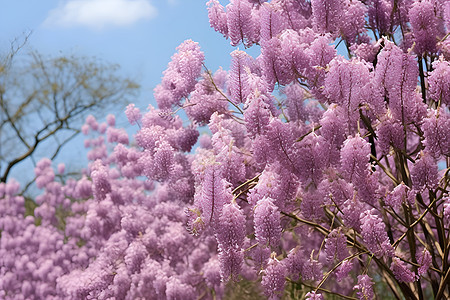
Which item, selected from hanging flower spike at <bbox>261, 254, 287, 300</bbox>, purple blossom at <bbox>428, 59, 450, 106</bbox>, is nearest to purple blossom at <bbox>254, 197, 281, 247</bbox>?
hanging flower spike at <bbox>261, 254, 287, 300</bbox>

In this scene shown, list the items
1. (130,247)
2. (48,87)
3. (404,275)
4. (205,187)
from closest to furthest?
(205,187) → (404,275) → (130,247) → (48,87)

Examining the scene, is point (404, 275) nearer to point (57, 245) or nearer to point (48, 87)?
point (57, 245)

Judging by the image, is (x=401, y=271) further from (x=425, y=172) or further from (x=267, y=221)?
(x=267, y=221)

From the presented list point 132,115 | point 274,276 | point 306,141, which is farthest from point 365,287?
point 132,115

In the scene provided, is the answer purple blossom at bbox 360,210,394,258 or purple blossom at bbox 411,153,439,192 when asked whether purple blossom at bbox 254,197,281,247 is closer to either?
purple blossom at bbox 360,210,394,258

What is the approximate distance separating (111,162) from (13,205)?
1943 mm

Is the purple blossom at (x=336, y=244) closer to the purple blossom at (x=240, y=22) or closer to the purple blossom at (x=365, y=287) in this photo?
the purple blossom at (x=365, y=287)

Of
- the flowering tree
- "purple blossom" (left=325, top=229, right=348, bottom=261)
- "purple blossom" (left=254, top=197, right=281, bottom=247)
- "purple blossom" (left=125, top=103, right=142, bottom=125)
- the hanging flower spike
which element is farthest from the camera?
"purple blossom" (left=125, top=103, right=142, bottom=125)

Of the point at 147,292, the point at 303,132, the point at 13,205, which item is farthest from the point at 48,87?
the point at 303,132

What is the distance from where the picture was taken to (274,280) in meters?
3.94

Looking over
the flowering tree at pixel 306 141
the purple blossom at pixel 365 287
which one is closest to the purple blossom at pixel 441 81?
the flowering tree at pixel 306 141

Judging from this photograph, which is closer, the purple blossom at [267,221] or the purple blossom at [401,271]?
the purple blossom at [267,221]

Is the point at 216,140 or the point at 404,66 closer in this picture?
the point at 404,66

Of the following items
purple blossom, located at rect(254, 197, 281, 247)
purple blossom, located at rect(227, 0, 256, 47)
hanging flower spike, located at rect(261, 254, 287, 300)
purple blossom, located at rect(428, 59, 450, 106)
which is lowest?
hanging flower spike, located at rect(261, 254, 287, 300)
